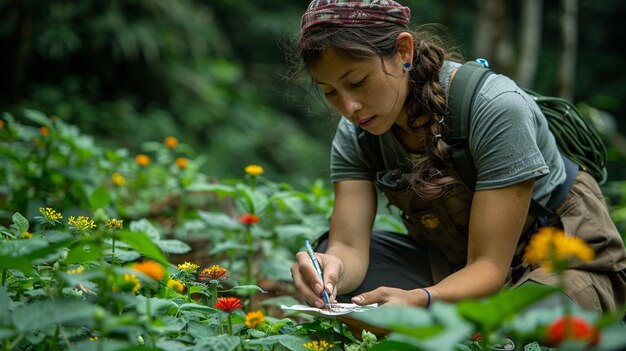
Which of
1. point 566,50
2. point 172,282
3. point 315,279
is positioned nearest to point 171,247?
point 315,279

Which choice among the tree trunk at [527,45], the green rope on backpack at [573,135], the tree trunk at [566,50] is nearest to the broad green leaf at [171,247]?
the green rope on backpack at [573,135]

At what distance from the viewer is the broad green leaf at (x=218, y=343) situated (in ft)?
4.21

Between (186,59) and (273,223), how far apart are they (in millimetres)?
4122

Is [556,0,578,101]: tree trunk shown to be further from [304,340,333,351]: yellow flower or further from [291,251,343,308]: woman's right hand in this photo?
[304,340,333,351]: yellow flower

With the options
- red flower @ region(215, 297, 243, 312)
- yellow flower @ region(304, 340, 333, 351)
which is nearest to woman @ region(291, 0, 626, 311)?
yellow flower @ region(304, 340, 333, 351)

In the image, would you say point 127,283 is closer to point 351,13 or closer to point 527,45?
point 351,13

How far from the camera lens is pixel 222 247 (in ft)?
7.80

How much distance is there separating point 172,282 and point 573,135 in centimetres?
150

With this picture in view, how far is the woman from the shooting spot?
1.79 m

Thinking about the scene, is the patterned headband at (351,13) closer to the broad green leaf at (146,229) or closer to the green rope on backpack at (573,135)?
the green rope on backpack at (573,135)

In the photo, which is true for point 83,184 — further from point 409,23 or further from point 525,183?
point 525,183

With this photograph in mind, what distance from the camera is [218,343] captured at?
4.27ft

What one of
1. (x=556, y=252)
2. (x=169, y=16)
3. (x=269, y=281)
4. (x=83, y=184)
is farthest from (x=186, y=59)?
(x=556, y=252)

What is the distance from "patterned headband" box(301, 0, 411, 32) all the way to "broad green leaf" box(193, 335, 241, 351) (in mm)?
944
